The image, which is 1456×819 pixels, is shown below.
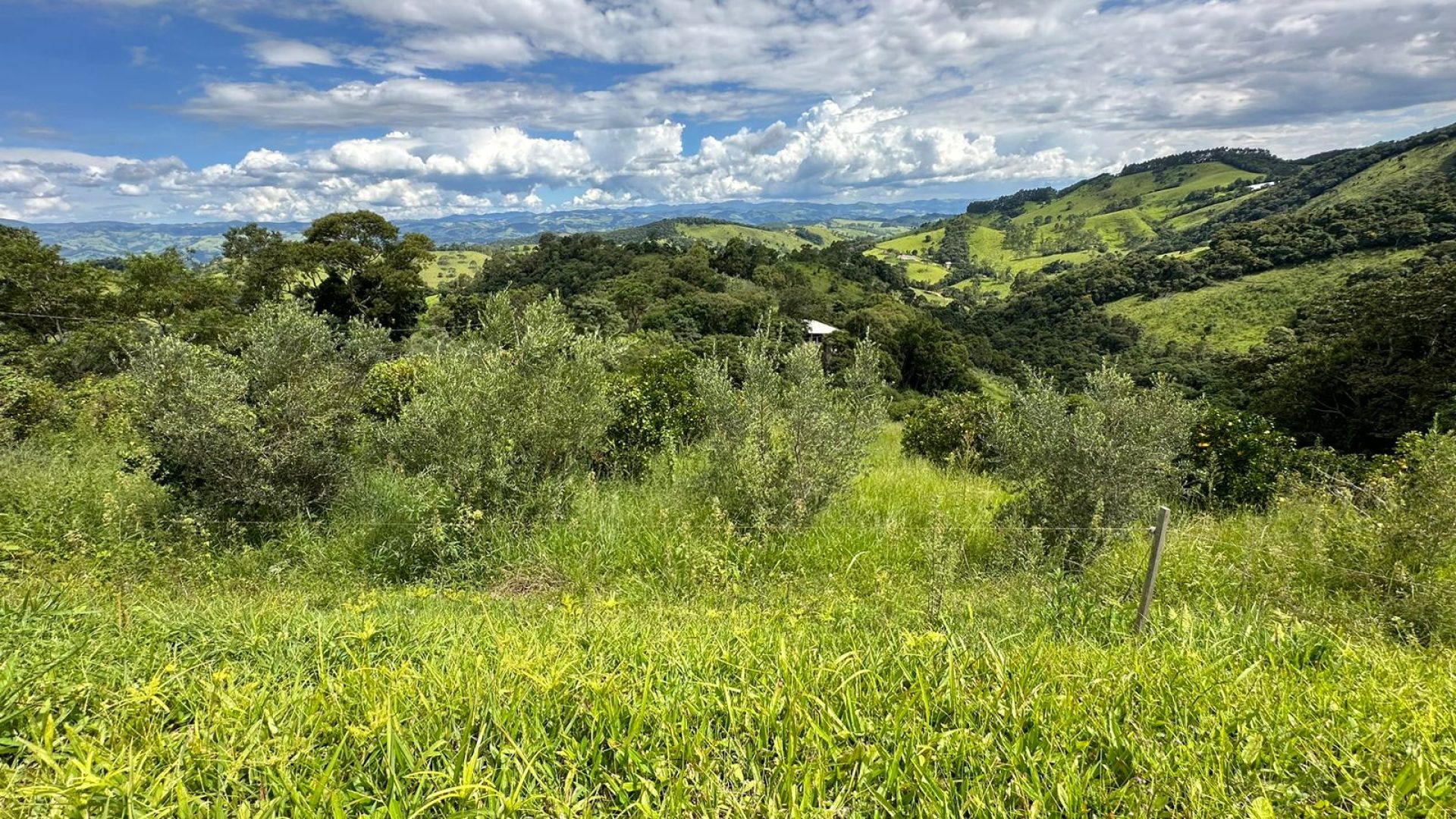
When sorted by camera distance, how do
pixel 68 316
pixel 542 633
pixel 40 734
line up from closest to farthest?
1. pixel 40 734
2. pixel 542 633
3. pixel 68 316

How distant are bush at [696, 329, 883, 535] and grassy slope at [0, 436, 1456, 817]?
229cm

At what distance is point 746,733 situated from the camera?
2.41 m

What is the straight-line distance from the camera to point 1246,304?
7200 centimetres

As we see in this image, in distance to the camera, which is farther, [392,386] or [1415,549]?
[392,386]

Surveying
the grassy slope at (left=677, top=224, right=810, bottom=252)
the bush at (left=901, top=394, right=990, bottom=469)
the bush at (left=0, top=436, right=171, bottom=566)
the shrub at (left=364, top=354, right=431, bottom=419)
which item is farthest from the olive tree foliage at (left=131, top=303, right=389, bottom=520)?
the grassy slope at (left=677, top=224, right=810, bottom=252)

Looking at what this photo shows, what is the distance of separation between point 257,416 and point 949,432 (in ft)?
32.7

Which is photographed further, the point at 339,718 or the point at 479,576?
the point at 479,576

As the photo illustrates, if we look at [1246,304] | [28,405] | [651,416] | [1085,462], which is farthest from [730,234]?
[1085,462]

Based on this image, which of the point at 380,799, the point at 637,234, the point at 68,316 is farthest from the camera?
the point at 637,234

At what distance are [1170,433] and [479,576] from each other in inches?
269

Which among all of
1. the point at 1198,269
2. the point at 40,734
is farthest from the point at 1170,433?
the point at 1198,269

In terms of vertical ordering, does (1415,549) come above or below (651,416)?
below

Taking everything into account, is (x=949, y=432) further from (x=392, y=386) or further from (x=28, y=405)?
(x=28, y=405)

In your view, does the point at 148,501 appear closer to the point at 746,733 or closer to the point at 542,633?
the point at 542,633
